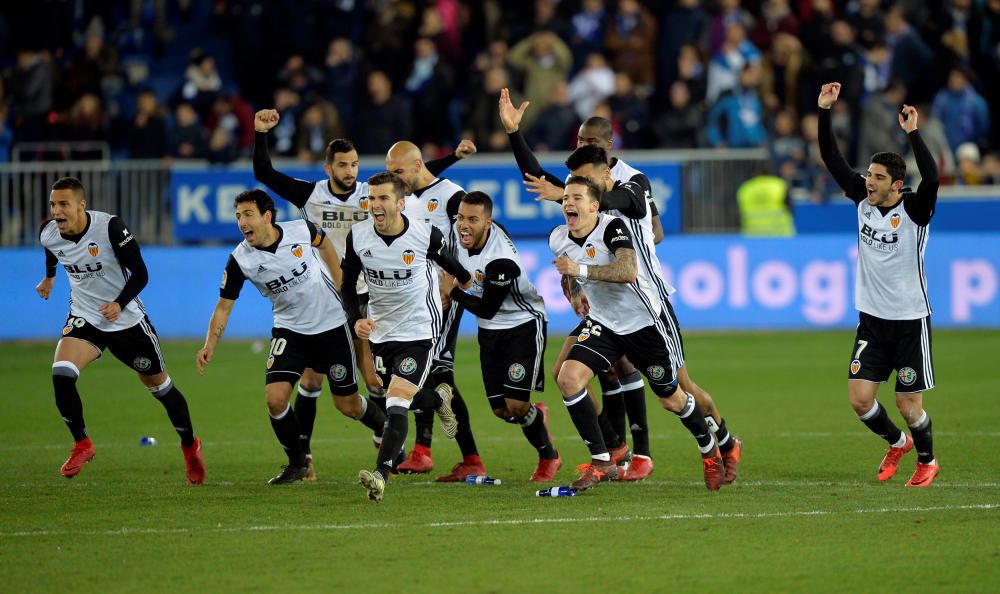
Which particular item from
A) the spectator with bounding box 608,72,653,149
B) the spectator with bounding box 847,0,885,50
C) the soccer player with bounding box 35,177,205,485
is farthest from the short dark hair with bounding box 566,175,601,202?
the spectator with bounding box 847,0,885,50

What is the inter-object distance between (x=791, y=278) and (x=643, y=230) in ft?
36.0

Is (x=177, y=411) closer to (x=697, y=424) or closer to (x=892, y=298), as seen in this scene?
(x=697, y=424)

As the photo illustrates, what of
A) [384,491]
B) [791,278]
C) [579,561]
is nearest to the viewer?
[579,561]

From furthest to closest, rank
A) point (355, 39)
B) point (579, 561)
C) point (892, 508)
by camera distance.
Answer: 1. point (355, 39)
2. point (892, 508)
3. point (579, 561)

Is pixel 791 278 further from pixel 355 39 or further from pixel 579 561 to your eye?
pixel 579 561

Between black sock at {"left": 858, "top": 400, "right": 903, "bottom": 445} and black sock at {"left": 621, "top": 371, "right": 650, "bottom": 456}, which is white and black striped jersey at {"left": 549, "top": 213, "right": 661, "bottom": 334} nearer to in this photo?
black sock at {"left": 621, "top": 371, "right": 650, "bottom": 456}

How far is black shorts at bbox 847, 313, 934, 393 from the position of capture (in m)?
10.1

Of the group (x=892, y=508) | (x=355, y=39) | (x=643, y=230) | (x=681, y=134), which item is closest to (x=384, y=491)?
(x=643, y=230)

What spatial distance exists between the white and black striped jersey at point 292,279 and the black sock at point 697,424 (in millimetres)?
2549

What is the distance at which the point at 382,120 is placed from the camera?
2200 centimetres

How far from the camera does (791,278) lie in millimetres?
20859

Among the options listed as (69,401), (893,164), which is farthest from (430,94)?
(893,164)

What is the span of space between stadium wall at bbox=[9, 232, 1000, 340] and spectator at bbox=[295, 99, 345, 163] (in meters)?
2.00

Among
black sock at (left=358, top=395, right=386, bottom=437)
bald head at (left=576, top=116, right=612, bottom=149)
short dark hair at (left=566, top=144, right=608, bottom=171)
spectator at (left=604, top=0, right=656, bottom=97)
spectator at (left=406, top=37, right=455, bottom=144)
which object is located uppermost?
spectator at (left=604, top=0, right=656, bottom=97)
